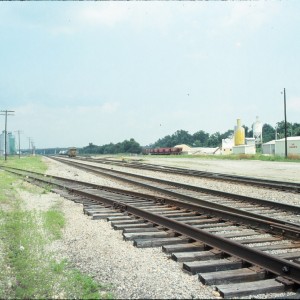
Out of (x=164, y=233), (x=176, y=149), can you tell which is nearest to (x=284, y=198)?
(x=164, y=233)

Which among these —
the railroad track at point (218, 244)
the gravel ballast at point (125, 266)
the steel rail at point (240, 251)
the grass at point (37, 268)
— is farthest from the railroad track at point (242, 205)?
the grass at point (37, 268)

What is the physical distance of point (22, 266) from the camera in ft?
17.5

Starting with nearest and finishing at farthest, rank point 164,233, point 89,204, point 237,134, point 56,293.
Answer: point 56,293 → point 164,233 → point 89,204 → point 237,134

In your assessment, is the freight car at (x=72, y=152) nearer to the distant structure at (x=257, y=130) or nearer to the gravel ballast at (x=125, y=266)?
the distant structure at (x=257, y=130)

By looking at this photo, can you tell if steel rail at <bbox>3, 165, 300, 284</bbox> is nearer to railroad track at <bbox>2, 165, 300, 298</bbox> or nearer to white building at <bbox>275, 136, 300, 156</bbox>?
railroad track at <bbox>2, 165, 300, 298</bbox>

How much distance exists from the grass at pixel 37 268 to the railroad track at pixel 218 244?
4.08 feet

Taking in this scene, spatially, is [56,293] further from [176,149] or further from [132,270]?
[176,149]

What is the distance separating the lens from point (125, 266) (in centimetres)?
536

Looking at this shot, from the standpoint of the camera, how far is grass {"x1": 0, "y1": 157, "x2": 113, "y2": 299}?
438 centimetres

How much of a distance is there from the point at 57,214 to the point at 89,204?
1868mm

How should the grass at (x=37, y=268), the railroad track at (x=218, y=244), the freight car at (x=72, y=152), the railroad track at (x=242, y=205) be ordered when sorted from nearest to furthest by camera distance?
the grass at (x=37, y=268), the railroad track at (x=218, y=244), the railroad track at (x=242, y=205), the freight car at (x=72, y=152)

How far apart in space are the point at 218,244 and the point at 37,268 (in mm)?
2480

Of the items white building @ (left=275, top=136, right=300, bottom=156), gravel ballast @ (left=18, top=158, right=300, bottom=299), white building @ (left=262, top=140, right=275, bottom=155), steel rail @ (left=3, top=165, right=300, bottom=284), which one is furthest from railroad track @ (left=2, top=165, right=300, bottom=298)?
white building @ (left=262, top=140, right=275, bottom=155)

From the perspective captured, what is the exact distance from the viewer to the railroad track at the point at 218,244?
456cm
